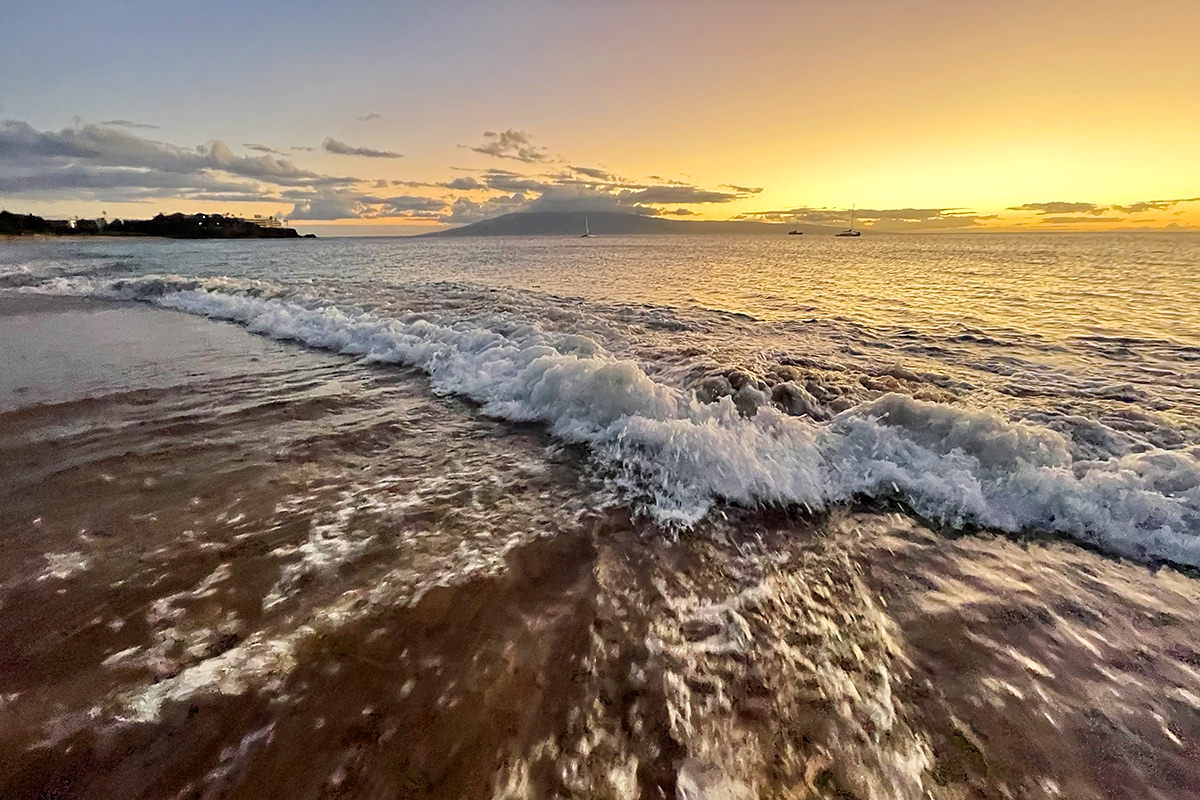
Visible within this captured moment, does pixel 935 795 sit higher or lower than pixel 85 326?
lower

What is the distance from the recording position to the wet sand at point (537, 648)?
7.82 ft

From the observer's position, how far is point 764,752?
96.8 inches

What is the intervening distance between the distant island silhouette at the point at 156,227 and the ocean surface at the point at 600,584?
5636 inches

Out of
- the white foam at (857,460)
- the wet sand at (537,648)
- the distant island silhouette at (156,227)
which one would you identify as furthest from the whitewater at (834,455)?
the distant island silhouette at (156,227)

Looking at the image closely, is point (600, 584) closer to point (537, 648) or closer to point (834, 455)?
point (537, 648)

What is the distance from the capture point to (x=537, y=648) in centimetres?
307

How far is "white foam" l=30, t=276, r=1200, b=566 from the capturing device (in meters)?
4.58

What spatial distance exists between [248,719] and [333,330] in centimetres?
1091

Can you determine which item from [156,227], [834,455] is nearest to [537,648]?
[834,455]

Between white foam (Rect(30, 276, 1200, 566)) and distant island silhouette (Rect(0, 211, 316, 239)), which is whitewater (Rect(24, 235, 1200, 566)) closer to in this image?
white foam (Rect(30, 276, 1200, 566))

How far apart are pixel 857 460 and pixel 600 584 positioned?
11.3 feet

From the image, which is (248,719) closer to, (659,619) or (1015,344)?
(659,619)

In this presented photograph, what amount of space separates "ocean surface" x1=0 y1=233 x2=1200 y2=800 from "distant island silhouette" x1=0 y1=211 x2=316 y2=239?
5636 inches

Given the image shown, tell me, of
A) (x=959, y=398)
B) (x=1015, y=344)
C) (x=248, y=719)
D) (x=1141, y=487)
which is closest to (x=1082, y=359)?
(x=1015, y=344)
